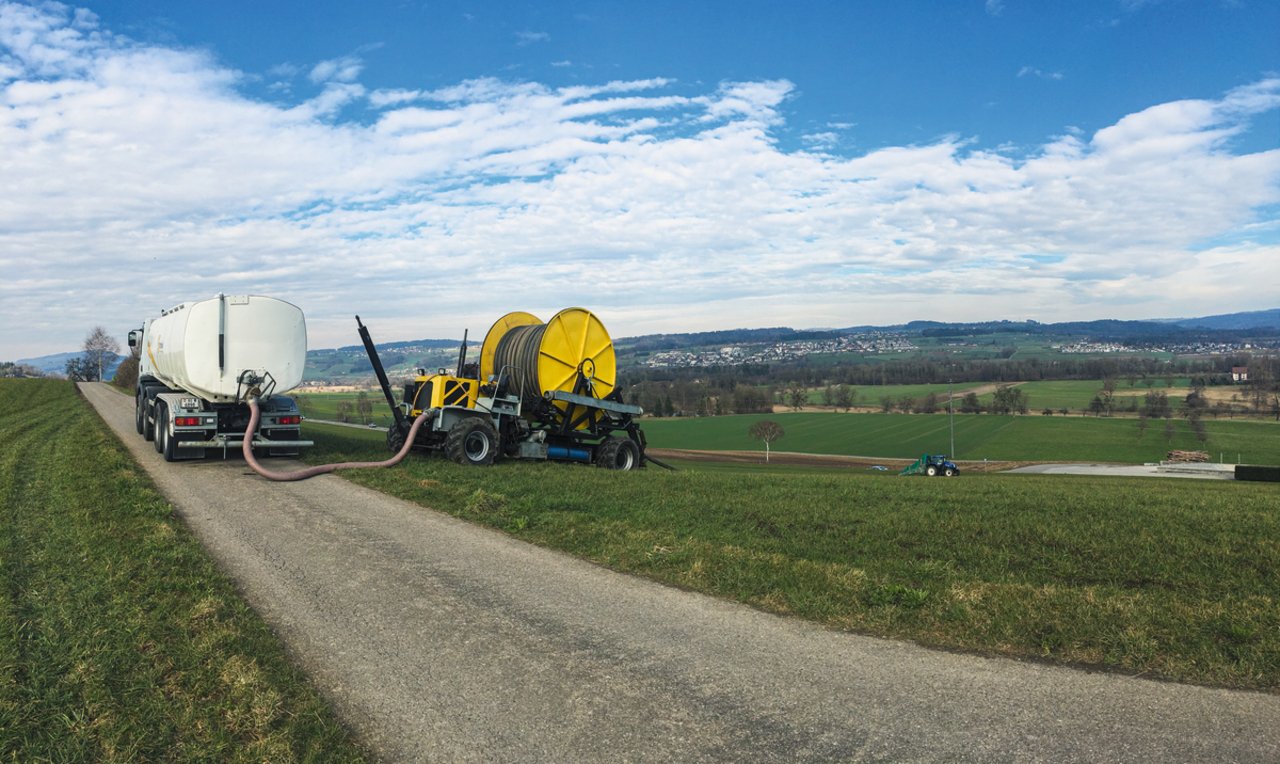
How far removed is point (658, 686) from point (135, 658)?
3927 millimetres

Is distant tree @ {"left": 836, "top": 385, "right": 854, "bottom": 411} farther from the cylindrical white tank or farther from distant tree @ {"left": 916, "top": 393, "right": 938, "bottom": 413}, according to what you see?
the cylindrical white tank

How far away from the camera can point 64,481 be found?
13898mm

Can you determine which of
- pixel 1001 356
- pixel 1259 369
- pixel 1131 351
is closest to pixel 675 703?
pixel 1259 369

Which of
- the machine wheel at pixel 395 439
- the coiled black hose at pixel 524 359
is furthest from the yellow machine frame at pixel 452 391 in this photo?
the machine wheel at pixel 395 439

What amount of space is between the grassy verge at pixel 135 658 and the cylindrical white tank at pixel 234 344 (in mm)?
7025

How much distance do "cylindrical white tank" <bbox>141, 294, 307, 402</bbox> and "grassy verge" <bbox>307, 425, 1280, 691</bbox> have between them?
6.30 m

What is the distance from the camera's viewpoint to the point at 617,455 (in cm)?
1806

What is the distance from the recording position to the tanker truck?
1758cm

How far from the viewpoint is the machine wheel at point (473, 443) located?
16.2 m

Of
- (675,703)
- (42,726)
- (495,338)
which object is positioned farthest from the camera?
(495,338)

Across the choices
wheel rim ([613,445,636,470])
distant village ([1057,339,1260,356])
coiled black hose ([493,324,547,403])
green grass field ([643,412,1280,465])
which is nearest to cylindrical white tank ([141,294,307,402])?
coiled black hose ([493,324,547,403])

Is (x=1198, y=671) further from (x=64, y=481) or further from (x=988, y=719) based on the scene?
(x=64, y=481)

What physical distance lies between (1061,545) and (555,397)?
34.4ft

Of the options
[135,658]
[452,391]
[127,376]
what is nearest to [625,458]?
[452,391]
